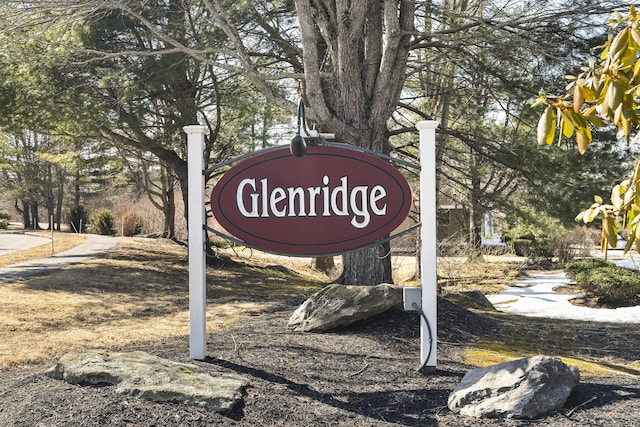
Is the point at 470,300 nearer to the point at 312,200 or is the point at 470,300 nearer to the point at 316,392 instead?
the point at 312,200

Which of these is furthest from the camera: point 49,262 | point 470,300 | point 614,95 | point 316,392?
point 49,262

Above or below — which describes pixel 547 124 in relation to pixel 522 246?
above

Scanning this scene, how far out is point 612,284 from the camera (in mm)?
12000

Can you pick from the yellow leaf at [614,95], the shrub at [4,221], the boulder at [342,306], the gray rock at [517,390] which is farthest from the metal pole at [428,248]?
the shrub at [4,221]

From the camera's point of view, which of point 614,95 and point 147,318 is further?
point 147,318

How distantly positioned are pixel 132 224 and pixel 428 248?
21.4 metres

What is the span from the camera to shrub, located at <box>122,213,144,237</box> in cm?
2356

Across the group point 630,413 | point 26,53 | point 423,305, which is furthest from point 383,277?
point 26,53

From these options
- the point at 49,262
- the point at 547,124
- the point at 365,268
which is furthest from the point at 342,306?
the point at 49,262

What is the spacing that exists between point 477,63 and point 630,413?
21.5ft

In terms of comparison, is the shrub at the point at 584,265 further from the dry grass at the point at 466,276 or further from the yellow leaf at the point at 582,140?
the yellow leaf at the point at 582,140

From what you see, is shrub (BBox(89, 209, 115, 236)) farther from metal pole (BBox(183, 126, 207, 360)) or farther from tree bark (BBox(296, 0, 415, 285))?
metal pole (BBox(183, 126, 207, 360))

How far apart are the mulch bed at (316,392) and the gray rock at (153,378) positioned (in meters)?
0.06

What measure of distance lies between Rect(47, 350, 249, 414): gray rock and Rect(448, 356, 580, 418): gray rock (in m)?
1.34
